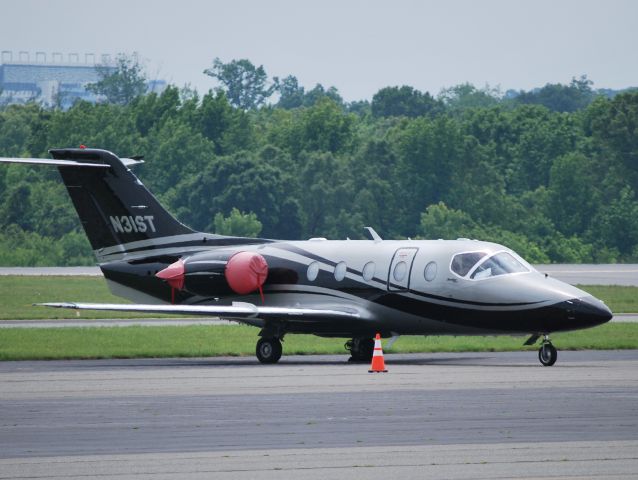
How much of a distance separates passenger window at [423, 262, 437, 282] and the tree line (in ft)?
205

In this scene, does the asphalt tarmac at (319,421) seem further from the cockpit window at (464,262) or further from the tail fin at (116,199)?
the tail fin at (116,199)

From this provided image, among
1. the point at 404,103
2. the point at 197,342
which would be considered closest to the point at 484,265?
the point at 197,342

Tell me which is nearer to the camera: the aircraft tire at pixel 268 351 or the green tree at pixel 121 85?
the aircraft tire at pixel 268 351

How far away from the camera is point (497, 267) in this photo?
29922 mm

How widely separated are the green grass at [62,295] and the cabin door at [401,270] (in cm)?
1961

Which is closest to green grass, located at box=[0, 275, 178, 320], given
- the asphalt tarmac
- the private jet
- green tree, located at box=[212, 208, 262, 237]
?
the private jet

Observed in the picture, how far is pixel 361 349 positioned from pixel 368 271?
1.82 meters

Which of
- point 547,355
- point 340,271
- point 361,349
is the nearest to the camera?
point 547,355

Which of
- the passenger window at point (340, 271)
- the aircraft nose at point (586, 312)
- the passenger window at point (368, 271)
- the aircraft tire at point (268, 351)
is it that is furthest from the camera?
the passenger window at point (340, 271)

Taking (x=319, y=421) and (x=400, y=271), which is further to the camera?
(x=400, y=271)

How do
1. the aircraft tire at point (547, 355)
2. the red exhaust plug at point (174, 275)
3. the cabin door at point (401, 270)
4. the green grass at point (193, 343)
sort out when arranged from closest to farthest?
1. the aircraft tire at point (547, 355)
2. the cabin door at point (401, 270)
3. the red exhaust plug at point (174, 275)
4. the green grass at point (193, 343)

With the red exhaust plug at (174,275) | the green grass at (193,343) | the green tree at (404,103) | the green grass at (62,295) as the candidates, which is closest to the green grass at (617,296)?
the green grass at (62,295)

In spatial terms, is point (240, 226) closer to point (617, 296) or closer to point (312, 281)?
point (617, 296)

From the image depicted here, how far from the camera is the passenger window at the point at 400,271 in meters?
31.0
